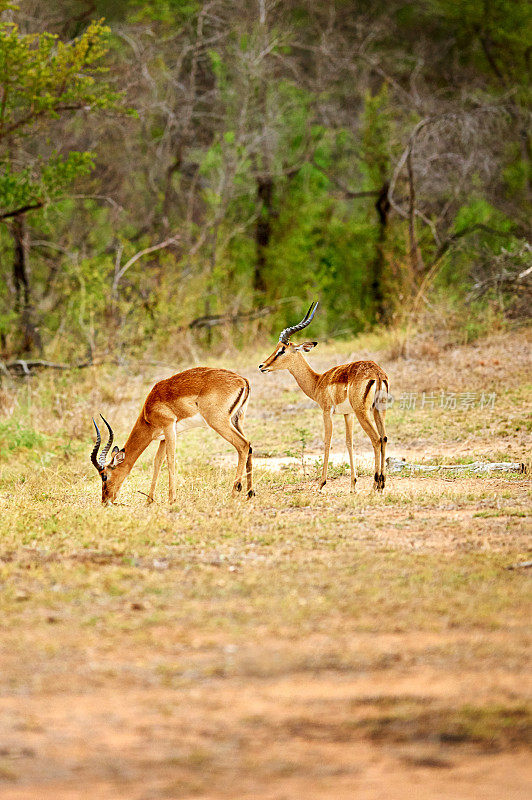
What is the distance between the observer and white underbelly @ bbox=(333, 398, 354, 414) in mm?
8033

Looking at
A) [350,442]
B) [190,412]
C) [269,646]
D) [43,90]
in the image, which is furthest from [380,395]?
[43,90]

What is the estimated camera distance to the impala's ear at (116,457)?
7773 mm

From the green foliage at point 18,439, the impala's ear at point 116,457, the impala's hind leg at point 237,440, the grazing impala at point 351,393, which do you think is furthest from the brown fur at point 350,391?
the green foliage at point 18,439

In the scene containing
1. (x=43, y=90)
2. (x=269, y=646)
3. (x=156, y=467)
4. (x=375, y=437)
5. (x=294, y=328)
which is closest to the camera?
(x=269, y=646)

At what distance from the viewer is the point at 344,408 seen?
811 cm

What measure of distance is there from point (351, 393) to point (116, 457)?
1.97 meters

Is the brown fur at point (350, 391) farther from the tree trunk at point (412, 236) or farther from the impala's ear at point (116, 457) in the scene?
the tree trunk at point (412, 236)

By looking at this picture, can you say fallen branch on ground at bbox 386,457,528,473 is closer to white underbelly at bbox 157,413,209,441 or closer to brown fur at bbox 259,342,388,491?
brown fur at bbox 259,342,388,491

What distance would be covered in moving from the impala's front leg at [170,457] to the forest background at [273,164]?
10481mm

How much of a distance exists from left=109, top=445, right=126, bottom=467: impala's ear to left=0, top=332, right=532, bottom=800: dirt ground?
38 cm

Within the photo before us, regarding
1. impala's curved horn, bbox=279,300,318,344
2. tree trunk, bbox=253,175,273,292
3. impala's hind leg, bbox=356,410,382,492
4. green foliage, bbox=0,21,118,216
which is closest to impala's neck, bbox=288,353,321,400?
impala's curved horn, bbox=279,300,318,344

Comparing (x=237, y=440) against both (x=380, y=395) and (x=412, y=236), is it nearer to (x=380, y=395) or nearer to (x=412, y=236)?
(x=380, y=395)

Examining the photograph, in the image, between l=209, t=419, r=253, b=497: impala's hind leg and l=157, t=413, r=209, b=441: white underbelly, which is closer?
l=209, t=419, r=253, b=497: impala's hind leg

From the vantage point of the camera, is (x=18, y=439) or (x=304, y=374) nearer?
(x=304, y=374)
